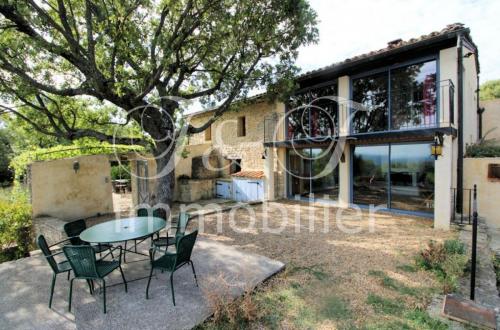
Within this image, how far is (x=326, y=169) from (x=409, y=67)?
16.5 ft

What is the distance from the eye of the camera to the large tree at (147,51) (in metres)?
6.67

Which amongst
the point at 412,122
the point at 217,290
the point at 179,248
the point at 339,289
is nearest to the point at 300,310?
the point at 339,289

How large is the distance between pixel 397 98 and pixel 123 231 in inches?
378

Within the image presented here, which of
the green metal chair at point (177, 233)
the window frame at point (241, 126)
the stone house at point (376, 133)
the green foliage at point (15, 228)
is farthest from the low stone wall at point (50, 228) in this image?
the window frame at point (241, 126)

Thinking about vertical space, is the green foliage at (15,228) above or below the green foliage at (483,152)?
below

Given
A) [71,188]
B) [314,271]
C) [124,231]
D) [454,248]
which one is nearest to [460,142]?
[454,248]

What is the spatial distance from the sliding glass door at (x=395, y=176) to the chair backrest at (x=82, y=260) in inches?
380

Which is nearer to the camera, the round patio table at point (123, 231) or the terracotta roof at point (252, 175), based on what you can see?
the round patio table at point (123, 231)

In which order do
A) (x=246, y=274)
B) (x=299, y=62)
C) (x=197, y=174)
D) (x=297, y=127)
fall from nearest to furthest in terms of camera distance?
1. (x=246, y=274)
2. (x=299, y=62)
3. (x=297, y=127)
4. (x=197, y=174)

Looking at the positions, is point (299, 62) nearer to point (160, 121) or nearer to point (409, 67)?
point (409, 67)

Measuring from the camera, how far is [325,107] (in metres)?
11.2

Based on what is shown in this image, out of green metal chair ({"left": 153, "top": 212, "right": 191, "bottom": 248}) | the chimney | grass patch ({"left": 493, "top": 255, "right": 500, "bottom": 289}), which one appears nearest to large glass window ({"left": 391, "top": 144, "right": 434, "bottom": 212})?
grass patch ({"left": 493, "top": 255, "right": 500, "bottom": 289})

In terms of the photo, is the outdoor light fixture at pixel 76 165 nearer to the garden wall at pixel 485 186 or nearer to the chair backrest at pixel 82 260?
the chair backrest at pixel 82 260

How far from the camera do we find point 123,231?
15.9 ft
